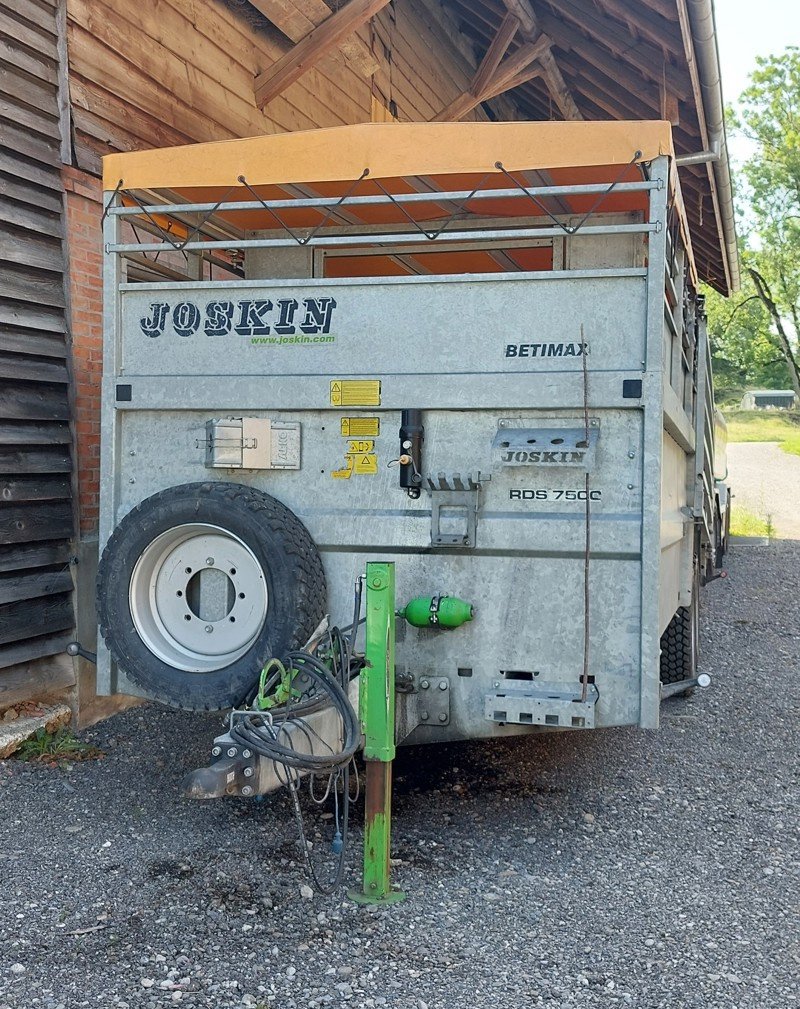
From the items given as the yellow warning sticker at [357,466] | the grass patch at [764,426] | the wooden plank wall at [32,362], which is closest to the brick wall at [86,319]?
the wooden plank wall at [32,362]

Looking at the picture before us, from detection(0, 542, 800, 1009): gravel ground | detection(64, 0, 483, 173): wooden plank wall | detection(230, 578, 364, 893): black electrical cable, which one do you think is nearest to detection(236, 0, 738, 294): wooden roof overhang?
detection(64, 0, 483, 173): wooden plank wall

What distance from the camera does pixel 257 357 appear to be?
431cm

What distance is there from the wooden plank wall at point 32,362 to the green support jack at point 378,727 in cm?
265

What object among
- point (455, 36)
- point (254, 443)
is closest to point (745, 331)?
point (455, 36)

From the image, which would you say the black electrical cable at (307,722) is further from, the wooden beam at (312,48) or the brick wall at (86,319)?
the wooden beam at (312,48)

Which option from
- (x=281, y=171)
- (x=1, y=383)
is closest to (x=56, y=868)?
(x=1, y=383)

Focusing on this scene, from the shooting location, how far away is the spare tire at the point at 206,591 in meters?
3.93

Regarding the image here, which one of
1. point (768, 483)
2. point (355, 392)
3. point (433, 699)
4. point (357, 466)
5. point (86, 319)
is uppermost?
point (86, 319)

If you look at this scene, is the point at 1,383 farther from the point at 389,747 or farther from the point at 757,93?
the point at 757,93

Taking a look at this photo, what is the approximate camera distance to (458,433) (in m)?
4.08

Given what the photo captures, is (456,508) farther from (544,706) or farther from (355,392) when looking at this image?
(544,706)

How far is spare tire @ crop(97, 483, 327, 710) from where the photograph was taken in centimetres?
393

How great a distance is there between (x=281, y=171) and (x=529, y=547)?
1.91m

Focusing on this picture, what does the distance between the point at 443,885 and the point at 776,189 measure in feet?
142
